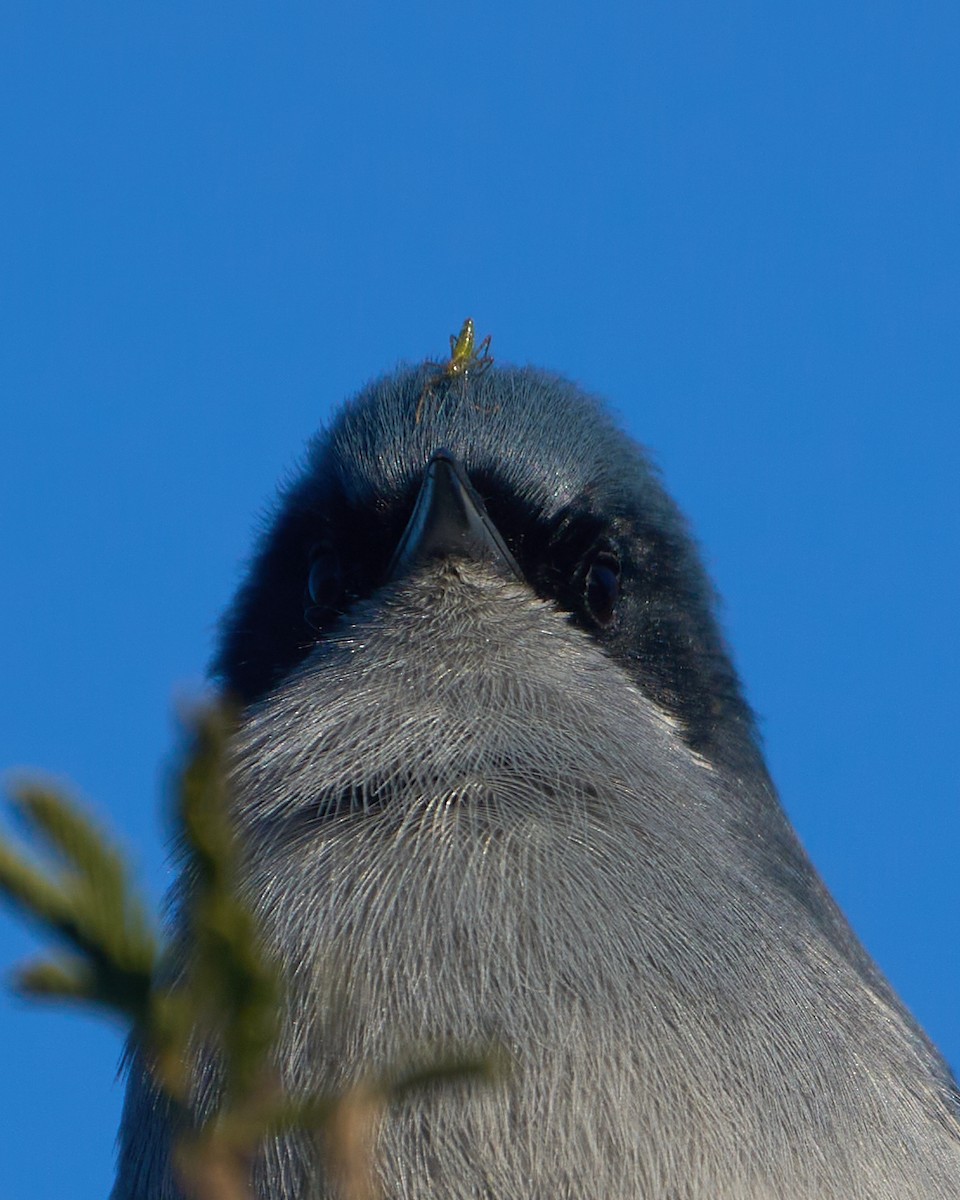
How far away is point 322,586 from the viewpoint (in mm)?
5973

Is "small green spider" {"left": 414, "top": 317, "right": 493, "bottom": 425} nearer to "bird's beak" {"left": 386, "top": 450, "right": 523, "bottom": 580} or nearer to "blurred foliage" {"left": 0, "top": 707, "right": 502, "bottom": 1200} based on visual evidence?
"bird's beak" {"left": 386, "top": 450, "right": 523, "bottom": 580}

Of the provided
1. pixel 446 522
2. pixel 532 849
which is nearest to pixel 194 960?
pixel 532 849

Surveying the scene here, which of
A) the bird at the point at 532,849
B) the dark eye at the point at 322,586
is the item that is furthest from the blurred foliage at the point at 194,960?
the dark eye at the point at 322,586

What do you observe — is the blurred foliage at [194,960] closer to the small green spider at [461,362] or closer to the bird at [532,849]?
the bird at [532,849]

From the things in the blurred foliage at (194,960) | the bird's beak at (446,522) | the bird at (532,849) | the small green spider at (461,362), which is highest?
the small green spider at (461,362)

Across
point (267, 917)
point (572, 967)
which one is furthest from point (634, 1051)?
point (267, 917)

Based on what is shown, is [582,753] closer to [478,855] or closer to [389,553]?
[478,855]

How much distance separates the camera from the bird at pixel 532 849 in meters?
3.62

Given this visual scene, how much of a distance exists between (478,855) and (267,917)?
619 mm

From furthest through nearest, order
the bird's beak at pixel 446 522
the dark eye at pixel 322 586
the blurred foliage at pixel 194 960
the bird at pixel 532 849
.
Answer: the dark eye at pixel 322 586
the bird's beak at pixel 446 522
the bird at pixel 532 849
the blurred foliage at pixel 194 960

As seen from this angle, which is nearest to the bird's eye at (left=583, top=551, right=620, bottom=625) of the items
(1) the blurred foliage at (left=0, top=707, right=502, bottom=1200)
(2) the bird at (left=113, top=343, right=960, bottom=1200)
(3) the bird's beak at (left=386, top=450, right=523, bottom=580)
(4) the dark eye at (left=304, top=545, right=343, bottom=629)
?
(2) the bird at (left=113, top=343, right=960, bottom=1200)

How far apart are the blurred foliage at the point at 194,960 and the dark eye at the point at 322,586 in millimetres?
4683

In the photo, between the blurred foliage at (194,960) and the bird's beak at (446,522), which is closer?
the blurred foliage at (194,960)

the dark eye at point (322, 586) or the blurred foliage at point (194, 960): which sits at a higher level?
the dark eye at point (322, 586)
